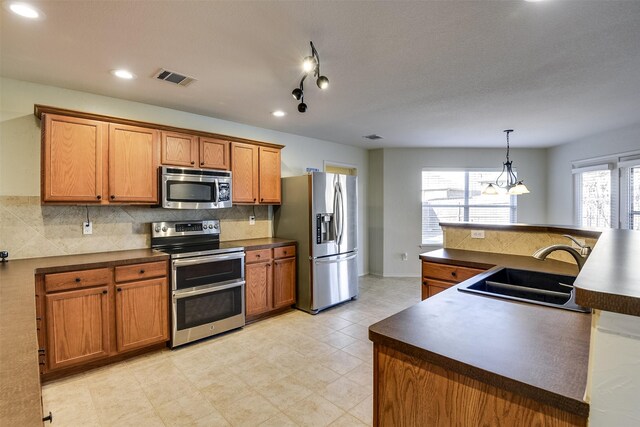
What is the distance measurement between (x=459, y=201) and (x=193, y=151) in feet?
15.6

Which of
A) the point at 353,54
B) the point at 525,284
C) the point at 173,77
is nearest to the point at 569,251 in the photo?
the point at 525,284

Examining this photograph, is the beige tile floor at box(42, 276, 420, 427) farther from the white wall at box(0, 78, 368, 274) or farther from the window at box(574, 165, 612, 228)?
the window at box(574, 165, 612, 228)

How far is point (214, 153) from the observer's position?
11.7 ft

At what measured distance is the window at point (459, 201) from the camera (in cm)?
591

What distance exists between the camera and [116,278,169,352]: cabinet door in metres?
2.71

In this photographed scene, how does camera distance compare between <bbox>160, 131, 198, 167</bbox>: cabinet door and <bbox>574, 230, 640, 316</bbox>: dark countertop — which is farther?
<bbox>160, 131, 198, 167</bbox>: cabinet door

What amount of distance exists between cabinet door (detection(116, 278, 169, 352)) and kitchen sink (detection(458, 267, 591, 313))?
2590mm

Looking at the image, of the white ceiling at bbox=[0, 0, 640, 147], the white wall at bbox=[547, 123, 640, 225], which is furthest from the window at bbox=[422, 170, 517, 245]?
the white ceiling at bbox=[0, 0, 640, 147]

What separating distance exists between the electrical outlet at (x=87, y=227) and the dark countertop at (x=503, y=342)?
3014 mm

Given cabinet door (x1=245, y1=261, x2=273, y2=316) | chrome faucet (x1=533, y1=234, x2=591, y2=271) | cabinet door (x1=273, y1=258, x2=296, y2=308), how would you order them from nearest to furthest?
chrome faucet (x1=533, y1=234, x2=591, y2=271)
cabinet door (x1=245, y1=261, x2=273, y2=316)
cabinet door (x1=273, y1=258, x2=296, y2=308)

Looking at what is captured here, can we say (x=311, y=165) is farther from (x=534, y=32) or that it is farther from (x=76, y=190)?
(x=534, y=32)

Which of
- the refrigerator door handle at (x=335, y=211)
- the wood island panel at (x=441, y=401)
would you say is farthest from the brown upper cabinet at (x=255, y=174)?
the wood island panel at (x=441, y=401)

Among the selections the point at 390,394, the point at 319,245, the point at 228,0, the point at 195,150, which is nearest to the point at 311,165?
the point at 319,245

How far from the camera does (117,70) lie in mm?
2479
